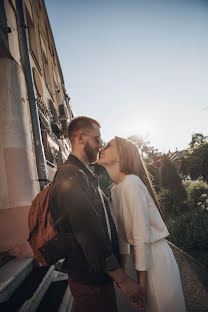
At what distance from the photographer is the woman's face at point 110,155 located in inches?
75.4

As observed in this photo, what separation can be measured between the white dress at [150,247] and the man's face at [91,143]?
0.43 metres

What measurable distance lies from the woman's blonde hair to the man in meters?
0.41

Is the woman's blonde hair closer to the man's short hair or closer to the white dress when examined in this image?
the white dress

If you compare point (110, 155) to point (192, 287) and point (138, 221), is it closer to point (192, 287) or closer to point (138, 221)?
point (138, 221)

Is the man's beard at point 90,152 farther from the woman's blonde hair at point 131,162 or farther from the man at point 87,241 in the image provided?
the woman's blonde hair at point 131,162

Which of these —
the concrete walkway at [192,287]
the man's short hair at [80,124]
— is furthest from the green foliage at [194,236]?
the man's short hair at [80,124]

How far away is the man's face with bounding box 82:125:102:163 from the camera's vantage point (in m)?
1.68

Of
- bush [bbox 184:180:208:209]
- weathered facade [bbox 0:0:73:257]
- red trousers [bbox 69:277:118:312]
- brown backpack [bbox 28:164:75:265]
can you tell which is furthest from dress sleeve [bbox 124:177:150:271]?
bush [bbox 184:180:208:209]

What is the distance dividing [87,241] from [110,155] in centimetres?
103

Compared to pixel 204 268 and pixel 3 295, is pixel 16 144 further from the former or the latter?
pixel 204 268

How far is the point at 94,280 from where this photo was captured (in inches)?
52.9

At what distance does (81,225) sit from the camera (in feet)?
3.70

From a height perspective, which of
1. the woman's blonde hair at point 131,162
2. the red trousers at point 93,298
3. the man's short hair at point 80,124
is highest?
the man's short hair at point 80,124

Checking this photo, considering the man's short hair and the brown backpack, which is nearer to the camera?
the brown backpack
